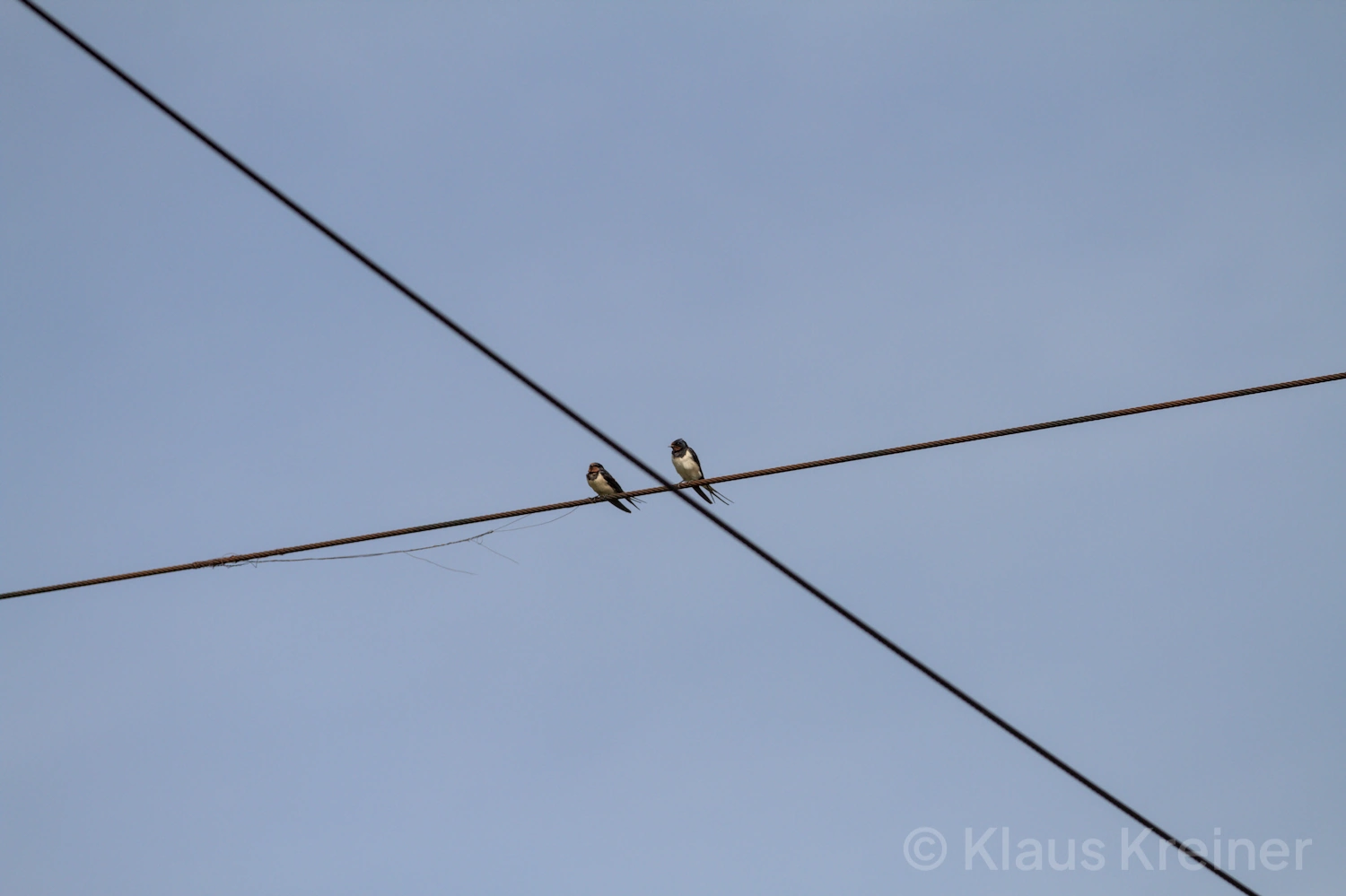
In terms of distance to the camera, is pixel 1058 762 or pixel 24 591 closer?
pixel 1058 762

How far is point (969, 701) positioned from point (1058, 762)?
1.18 ft

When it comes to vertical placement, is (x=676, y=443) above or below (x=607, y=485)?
above

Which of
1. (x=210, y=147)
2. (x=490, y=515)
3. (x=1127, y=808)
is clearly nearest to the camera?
(x=1127, y=808)

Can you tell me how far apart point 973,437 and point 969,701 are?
150 centimetres

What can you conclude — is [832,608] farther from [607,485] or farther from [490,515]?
[607,485]

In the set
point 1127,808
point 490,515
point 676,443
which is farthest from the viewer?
point 676,443

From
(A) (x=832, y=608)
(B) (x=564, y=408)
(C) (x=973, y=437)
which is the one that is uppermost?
(C) (x=973, y=437)

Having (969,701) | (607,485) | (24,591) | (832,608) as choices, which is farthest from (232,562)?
(607,485)

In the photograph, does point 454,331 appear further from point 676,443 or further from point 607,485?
point 676,443

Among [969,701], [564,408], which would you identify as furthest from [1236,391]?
[564,408]

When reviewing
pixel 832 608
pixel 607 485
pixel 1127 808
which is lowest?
pixel 1127 808

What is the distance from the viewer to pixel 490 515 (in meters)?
6.41

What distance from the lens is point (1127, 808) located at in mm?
4316

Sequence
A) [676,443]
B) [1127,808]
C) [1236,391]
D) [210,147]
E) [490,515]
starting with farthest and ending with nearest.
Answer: [676,443]
[490,515]
[1236,391]
[210,147]
[1127,808]
